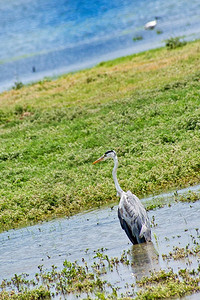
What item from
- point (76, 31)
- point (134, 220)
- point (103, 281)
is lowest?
point (103, 281)

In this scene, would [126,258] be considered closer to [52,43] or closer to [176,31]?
[176,31]

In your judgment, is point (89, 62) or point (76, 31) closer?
point (89, 62)

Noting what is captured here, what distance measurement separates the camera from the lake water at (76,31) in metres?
42.9

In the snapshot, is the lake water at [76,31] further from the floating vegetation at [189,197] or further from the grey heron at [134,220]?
the grey heron at [134,220]

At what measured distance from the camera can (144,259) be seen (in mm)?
10156

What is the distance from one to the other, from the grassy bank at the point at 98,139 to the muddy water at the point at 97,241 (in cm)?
103

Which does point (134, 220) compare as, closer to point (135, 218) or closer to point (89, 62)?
point (135, 218)

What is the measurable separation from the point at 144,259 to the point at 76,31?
5071 centimetres

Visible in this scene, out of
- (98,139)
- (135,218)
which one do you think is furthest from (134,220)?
(98,139)

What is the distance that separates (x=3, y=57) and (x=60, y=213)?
45.0 meters

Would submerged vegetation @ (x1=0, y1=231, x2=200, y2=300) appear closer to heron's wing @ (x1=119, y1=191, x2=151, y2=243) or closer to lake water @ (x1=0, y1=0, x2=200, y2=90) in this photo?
heron's wing @ (x1=119, y1=191, x2=151, y2=243)

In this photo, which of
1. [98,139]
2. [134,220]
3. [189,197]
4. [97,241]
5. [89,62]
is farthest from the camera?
[89,62]

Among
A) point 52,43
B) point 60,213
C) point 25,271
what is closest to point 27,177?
point 60,213

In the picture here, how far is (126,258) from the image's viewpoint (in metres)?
10.2
